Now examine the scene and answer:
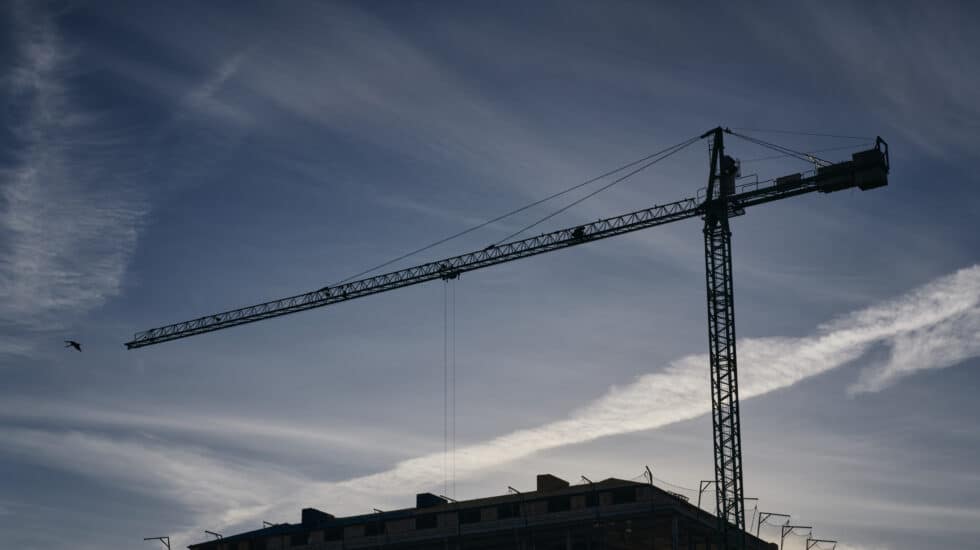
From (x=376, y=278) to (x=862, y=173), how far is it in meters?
77.1

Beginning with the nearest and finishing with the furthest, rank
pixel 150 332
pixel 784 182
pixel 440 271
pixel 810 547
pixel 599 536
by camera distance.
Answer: pixel 599 536 < pixel 810 547 < pixel 784 182 < pixel 440 271 < pixel 150 332

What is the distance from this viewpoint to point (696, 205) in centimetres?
13862

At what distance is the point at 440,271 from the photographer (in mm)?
167000

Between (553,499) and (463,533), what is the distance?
1107 cm

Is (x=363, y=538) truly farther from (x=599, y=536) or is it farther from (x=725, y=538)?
(x=725, y=538)

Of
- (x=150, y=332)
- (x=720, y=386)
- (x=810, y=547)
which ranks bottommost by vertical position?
(x=810, y=547)

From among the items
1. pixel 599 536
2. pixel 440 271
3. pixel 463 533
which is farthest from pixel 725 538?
pixel 440 271

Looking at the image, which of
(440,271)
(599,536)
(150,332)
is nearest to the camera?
(599,536)

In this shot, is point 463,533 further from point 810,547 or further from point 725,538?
point 810,547

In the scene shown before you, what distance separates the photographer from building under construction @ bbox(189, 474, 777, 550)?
113m

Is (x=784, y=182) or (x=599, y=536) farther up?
(x=784, y=182)

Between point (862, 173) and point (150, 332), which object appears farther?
point (150, 332)

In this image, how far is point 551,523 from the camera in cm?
11569

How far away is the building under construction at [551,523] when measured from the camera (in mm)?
113062
